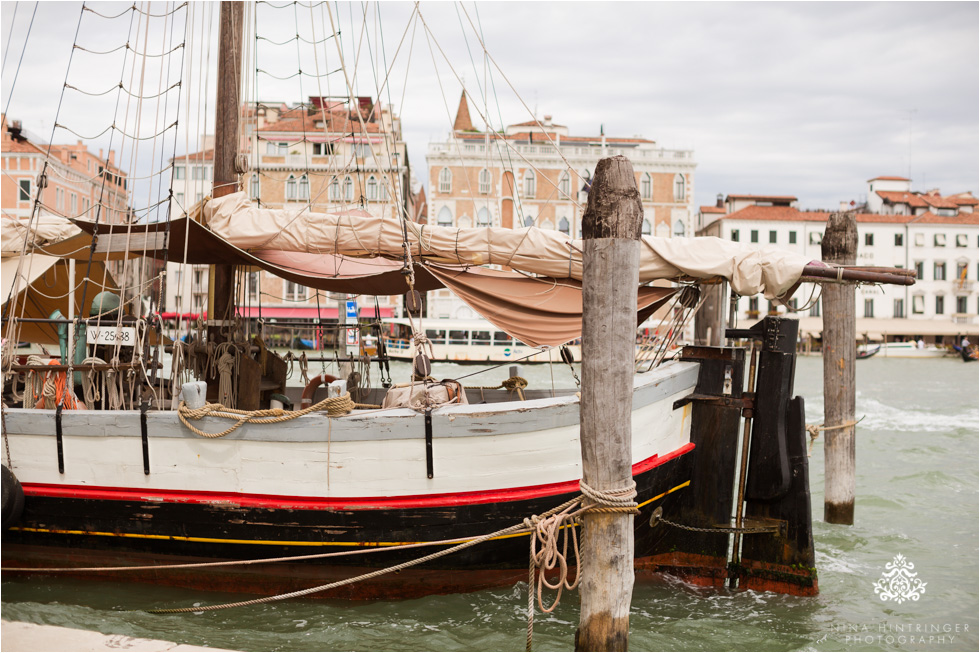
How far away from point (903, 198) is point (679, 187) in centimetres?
2243

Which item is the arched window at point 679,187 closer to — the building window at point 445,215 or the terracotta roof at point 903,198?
the building window at point 445,215

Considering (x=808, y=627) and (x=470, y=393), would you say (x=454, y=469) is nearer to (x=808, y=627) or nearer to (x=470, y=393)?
(x=470, y=393)

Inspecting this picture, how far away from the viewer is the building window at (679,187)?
2066 inches

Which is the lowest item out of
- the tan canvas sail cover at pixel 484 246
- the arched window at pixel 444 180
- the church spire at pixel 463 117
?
the tan canvas sail cover at pixel 484 246

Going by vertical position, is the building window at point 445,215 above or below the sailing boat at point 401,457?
above

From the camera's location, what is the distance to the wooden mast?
8500mm

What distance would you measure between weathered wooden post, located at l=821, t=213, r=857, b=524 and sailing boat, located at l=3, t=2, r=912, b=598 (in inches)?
64.7

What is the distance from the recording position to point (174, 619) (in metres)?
6.27

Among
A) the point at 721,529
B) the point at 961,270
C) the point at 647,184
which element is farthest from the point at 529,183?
Answer: the point at 721,529

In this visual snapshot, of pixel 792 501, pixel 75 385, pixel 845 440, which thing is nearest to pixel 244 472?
pixel 75 385

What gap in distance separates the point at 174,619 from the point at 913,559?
300 inches

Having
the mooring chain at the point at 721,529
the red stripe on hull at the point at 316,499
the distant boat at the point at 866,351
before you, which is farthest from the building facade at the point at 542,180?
the red stripe on hull at the point at 316,499

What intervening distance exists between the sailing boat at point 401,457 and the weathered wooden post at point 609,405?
4.76ft

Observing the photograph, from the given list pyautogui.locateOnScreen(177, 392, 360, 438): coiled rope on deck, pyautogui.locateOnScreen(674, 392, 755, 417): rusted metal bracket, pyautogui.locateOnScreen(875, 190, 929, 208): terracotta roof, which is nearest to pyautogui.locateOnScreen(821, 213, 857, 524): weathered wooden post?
pyautogui.locateOnScreen(674, 392, 755, 417): rusted metal bracket
